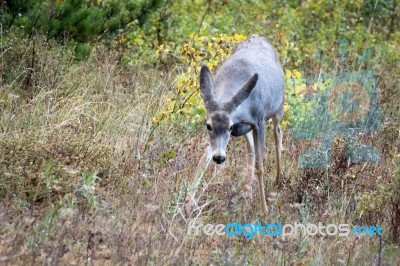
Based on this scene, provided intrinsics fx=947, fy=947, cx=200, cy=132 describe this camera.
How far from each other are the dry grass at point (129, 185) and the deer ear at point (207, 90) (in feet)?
2.16

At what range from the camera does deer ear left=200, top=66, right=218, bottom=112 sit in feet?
27.9

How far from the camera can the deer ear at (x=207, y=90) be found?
8519 millimetres

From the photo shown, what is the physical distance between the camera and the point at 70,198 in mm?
7418

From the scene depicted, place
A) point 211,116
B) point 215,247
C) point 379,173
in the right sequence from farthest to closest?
point 379,173
point 211,116
point 215,247

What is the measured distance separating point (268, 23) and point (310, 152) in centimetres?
476

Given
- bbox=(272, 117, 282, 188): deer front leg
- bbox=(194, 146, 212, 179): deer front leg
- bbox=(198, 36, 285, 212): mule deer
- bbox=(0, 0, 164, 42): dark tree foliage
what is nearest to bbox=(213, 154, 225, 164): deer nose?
bbox=(198, 36, 285, 212): mule deer

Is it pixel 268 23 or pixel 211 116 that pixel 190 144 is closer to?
pixel 211 116

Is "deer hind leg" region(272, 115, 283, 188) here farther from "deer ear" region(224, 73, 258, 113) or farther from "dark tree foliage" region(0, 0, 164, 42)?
"dark tree foliage" region(0, 0, 164, 42)

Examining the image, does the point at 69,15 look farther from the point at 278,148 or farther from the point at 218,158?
the point at 218,158

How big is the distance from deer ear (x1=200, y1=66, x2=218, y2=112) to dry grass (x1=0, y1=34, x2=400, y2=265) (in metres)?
0.66

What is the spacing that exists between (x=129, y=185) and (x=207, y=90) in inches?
44.4

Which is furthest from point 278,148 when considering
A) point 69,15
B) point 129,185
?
point 69,15

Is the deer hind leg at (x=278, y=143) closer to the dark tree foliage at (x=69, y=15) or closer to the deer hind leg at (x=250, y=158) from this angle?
the deer hind leg at (x=250, y=158)

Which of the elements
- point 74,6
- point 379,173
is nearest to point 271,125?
point 379,173
